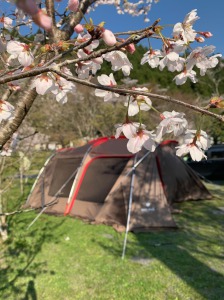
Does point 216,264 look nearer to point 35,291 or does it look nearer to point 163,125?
point 35,291

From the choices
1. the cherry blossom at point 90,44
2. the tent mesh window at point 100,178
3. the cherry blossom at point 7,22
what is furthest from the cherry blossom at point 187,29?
the tent mesh window at point 100,178

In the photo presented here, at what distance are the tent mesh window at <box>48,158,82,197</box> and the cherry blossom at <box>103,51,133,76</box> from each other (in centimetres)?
545

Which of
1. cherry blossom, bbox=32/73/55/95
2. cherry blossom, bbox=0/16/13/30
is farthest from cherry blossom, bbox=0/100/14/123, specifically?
cherry blossom, bbox=0/16/13/30

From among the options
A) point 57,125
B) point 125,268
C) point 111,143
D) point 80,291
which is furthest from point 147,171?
point 57,125

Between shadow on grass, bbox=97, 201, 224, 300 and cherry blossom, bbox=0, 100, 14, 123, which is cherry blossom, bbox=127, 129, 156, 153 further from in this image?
shadow on grass, bbox=97, 201, 224, 300

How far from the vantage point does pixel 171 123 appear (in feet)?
3.61

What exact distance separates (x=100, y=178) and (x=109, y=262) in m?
2.24

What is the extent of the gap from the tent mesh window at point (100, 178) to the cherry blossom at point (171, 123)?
4.87 meters

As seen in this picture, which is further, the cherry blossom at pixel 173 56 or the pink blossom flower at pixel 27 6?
the cherry blossom at pixel 173 56

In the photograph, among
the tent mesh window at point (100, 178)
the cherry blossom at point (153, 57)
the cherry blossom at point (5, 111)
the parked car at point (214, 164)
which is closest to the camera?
the cherry blossom at point (5, 111)

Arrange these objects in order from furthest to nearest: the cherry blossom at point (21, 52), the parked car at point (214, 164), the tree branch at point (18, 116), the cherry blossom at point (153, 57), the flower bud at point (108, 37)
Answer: the parked car at point (214, 164) < the tree branch at point (18, 116) < the cherry blossom at point (153, 57) < the cherry blossom at point (21, 52) < the flower bud at point (108, 37)

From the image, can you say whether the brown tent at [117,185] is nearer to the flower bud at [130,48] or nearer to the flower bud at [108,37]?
the flower bud at [130,48]

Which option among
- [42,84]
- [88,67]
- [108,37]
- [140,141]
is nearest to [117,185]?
[88,67]

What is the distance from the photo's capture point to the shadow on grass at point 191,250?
11.5 feet
